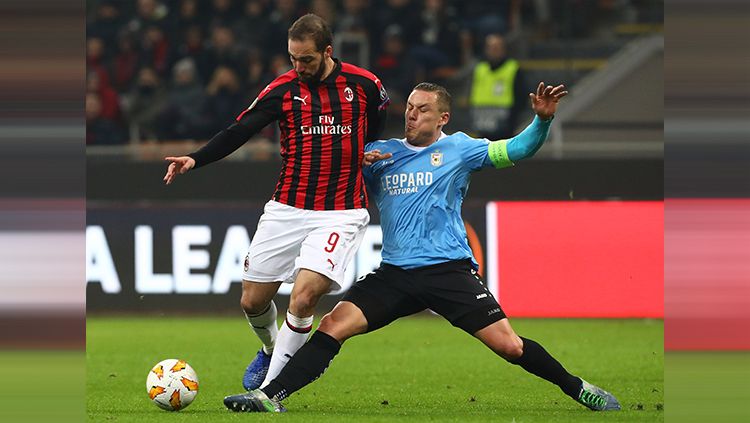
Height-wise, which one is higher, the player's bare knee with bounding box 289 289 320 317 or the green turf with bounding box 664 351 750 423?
the green turf with bounding box 664 351 750 423

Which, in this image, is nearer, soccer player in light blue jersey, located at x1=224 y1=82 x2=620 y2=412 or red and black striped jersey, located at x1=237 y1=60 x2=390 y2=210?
soccer player in light blue jersey, located at x1=224 y1=82 x2=620 y2=412

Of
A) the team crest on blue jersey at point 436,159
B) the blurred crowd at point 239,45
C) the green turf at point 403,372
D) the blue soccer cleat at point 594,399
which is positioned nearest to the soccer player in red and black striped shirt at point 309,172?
the team crest on blue jersey at point 436,159

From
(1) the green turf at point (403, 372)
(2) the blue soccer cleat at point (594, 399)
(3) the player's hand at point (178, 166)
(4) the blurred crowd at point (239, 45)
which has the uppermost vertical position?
(4) the blurred crowd at point (239, 45)

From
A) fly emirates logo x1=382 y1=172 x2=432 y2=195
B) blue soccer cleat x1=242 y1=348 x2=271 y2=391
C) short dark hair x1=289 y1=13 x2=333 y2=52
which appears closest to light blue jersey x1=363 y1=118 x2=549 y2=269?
fly emirates logo x1=382 y1=172 x2=432 y2=195

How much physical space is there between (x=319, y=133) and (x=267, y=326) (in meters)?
1.24

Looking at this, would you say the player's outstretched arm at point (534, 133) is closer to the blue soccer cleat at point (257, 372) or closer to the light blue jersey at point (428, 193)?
the light blue jersey at point (428, 193)

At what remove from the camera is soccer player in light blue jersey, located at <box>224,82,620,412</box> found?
597 centimetres

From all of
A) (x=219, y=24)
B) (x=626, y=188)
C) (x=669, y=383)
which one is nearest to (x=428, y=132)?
(x=669, y=383)

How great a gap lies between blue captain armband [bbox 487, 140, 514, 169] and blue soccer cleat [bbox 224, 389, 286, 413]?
5.46 feet

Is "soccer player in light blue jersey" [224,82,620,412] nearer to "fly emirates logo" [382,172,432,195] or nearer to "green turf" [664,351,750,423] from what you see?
"fly emirates logo" [382,172,432,195]

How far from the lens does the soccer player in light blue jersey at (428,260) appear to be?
19.6 ft

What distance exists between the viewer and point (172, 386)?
6168 mm

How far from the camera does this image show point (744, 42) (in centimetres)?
231

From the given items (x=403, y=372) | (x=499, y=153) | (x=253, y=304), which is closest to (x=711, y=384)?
(x=499, y=153)
